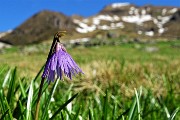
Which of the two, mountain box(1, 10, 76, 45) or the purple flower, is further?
mountain box(1, 10, 76, 45)

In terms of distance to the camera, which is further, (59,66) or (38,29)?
(38,29)

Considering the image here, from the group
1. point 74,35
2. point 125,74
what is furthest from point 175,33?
point 125,74

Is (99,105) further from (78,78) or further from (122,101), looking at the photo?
(78,78)

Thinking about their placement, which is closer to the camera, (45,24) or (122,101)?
(122,101)

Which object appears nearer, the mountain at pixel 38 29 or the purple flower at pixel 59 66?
the purple flower at pixel 59 66

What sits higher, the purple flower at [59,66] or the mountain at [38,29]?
the purple flower at [59,66]

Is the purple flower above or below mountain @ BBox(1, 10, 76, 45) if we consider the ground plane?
above

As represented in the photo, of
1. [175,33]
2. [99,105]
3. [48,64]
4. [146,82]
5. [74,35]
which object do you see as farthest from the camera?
[175,33]

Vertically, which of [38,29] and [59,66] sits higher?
[59,66]
